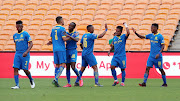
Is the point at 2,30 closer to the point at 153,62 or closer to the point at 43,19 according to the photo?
the point at 43,19

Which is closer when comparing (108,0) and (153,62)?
(153,62)

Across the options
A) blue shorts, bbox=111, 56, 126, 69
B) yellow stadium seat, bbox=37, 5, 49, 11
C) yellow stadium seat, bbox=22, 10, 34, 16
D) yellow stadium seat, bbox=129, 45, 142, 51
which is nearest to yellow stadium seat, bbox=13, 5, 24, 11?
yellow stadium seat, bbox=22, 10, 34, 16

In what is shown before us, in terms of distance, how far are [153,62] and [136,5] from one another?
36.3 ft

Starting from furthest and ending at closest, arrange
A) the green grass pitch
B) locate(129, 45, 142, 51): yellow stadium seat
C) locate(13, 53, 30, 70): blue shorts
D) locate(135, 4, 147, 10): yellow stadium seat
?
→ 1. locate(135, 4, 147, 10): yellow stadium seat
2. locate(129, 45, 142, 51): yellow stadium seat
3. locate(13, 53, 30, 70): blue shorts
4. the green grass pitch

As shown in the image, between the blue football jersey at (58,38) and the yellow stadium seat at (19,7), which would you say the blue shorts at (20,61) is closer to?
the blue football jersey at (58,38)

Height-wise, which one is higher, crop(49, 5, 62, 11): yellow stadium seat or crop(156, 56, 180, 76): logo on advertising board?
crop(49, 5, 62, 11): yellow stadium seat

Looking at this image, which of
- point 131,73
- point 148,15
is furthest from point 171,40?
point 131,73

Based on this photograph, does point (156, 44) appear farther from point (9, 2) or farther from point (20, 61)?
point (9, 2)

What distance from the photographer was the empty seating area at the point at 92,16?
2066cm

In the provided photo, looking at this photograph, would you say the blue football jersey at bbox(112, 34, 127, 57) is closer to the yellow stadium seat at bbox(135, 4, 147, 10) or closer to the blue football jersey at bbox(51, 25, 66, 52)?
the blue football jersey at bbox(51, 25, 66, 52)

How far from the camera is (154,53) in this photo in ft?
39.4

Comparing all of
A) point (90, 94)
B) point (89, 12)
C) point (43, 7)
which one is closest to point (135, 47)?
point (89, 12)

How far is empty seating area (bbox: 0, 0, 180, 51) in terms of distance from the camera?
813 inches

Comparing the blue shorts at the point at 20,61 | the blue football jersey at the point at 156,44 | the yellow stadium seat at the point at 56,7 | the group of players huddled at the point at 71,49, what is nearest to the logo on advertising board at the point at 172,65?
the group of players huddled at the point at 71,49
